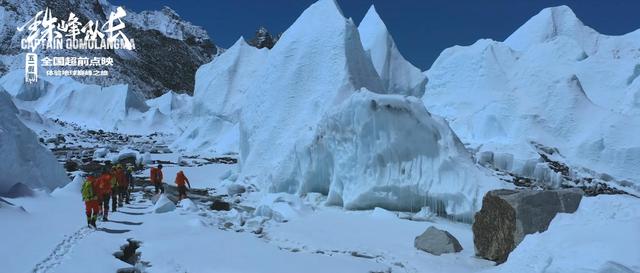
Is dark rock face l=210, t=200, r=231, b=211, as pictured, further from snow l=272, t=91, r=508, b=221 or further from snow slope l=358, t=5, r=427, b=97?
snow slope l=358, t=5, r=427, b=97

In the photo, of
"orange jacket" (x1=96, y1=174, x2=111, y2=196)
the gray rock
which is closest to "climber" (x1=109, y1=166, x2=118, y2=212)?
"orange jacket" (x1=96, y1=174, x2=111, y2=196)

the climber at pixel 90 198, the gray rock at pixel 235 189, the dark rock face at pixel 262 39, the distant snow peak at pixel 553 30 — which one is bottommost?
the gray rock at pixel 235 189

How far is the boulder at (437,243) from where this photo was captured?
8.95 m

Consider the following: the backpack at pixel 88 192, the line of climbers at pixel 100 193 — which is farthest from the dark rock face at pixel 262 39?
the backpack at pixel 88 192

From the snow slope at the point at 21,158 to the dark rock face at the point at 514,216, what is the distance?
12.0 m

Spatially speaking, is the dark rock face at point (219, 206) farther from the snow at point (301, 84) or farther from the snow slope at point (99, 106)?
the snow slope at point (99, 106)

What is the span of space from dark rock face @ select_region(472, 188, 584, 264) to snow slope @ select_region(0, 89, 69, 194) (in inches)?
473

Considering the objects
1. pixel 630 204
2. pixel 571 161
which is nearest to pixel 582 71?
pixel 571 161

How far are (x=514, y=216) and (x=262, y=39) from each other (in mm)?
146061

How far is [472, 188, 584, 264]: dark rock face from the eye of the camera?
825 cm

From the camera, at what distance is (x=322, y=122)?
14.9 m

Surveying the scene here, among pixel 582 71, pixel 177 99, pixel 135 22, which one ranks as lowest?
pixel 177 99

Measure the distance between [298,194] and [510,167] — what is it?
11.8 m

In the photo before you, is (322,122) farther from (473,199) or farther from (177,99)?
(177,99)
